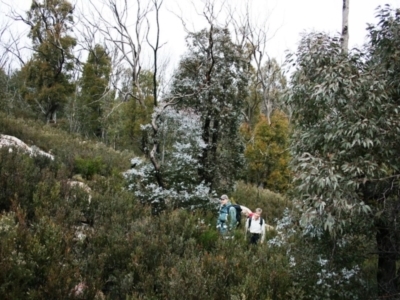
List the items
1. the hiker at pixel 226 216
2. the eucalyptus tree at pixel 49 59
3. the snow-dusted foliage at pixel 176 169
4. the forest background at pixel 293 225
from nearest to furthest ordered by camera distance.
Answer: the forest background at pixel 293 225
the hiker at pixel 226 216
the snow-dusted foliage at pixel 176 169
the eucalyptus tree at pixel 49 59

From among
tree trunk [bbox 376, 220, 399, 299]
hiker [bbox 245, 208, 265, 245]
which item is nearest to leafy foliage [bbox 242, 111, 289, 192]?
hiker [bbox 245, 208, 265, 245]

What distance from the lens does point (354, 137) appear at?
14.2 feet

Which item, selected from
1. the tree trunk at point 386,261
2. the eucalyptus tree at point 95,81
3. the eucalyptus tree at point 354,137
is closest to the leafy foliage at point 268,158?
the eucalyptus tree at point 95,81

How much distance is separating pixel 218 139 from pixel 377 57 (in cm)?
762

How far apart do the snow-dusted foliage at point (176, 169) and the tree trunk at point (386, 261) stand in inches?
192

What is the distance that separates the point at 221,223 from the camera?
8609 millimetres

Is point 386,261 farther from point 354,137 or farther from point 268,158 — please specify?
point 268,158

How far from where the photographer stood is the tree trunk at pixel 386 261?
185 inches

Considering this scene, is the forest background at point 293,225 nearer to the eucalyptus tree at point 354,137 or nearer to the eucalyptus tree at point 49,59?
the eucalyptus tree at point 354,137

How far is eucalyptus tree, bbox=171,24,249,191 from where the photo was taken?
11695 mm

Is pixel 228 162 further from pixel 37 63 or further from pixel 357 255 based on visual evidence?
pixel 37 63

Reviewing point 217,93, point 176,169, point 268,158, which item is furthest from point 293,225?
point 268,158

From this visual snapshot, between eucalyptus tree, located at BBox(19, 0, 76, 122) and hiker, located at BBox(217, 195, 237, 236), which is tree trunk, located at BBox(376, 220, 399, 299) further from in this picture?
eucalyptus tree, located at BBox(19, 0, 76, 122)

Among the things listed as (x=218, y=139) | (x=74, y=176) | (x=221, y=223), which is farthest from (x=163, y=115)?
(x=221, y=223)
